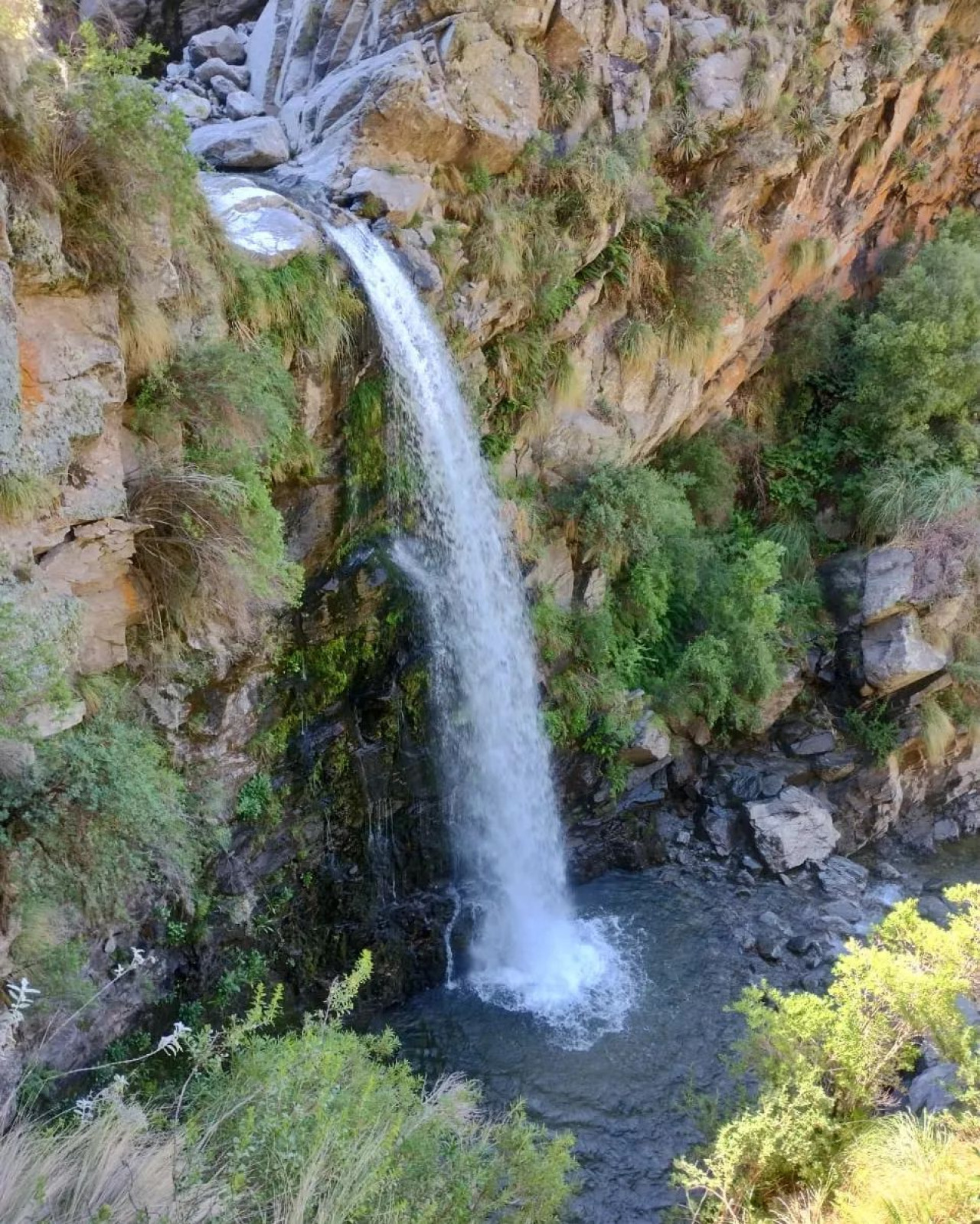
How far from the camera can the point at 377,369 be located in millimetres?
5559

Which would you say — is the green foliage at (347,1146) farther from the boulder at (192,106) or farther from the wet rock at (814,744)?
the boulder at (192,106)

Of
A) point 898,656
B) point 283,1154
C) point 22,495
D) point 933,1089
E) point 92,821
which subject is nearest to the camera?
point 283,1154

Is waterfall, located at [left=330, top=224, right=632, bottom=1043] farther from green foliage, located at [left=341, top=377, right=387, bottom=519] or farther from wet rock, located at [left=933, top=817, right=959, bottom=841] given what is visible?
wet rock, located at [left=933, top=817, right=959, bottom=841]

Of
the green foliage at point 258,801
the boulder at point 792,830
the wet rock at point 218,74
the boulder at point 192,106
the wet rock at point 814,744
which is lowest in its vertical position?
the boulder at point 792,830

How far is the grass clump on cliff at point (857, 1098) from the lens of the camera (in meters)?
3.27

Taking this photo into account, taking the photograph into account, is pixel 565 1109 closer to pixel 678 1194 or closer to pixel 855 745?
pixel 678 1194

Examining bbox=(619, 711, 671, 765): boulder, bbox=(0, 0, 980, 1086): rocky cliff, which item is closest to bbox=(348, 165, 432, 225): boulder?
bbox=(0, 0, 980, 1086): rocky cliff

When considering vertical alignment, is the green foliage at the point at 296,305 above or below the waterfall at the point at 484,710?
above

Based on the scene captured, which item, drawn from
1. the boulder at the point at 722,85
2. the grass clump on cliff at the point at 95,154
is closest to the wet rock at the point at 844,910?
the grass clump on cliff at the point at 95,154

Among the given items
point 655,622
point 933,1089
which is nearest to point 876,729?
point 655,622

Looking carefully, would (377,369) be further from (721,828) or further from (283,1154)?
(721,828)

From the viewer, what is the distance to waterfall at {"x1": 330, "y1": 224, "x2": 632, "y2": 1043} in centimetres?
580

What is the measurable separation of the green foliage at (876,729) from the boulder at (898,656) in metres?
0.26

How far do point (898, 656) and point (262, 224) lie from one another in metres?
7.29
